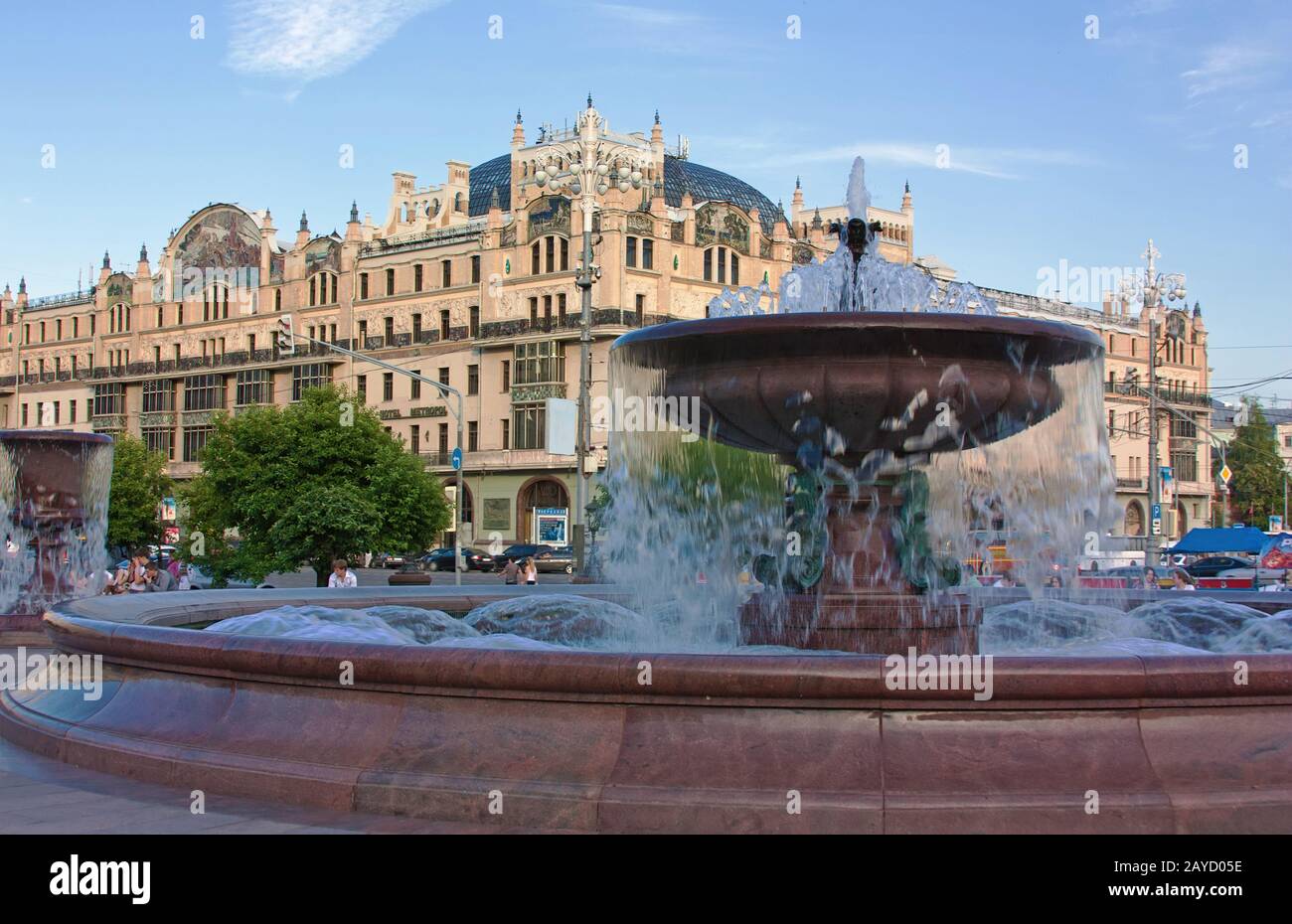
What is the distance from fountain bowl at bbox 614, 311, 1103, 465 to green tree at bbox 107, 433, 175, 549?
40536 millimetres

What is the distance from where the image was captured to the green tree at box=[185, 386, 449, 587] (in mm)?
33031

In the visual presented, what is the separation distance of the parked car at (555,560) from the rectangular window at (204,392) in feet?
92.8

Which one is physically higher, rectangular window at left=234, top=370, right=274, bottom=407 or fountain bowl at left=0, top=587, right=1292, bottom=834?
rectangular window at left=234, top=370, right=274, bottom=407

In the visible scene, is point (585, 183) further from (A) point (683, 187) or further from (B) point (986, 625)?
(B) point (986, 625)

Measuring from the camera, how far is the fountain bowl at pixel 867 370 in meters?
7.80

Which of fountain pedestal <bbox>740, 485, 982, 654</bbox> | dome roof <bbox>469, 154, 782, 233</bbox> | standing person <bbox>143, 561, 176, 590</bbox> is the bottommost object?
standing person <bbox>143, 561, 176, 590</bbox>

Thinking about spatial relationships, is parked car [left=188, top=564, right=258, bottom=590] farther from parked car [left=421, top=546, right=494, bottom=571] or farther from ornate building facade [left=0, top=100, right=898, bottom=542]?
ornate building facade [left=0, top=100, right=898, bottom=542]

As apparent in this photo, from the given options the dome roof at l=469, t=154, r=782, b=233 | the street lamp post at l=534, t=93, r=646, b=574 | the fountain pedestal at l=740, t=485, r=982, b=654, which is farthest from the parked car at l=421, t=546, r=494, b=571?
the fountain pedestal at l=740, t=485, r=982, b=654

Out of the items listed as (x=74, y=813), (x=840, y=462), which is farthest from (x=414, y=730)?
(x=840, y=462)

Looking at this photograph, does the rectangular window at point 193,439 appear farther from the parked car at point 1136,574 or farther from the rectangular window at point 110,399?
the parked car at point 1136,574

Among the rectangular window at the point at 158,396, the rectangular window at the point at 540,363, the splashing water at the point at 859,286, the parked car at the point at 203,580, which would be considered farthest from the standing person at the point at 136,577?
the rectangular window at the point at 158,396

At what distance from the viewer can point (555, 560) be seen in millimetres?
48688
